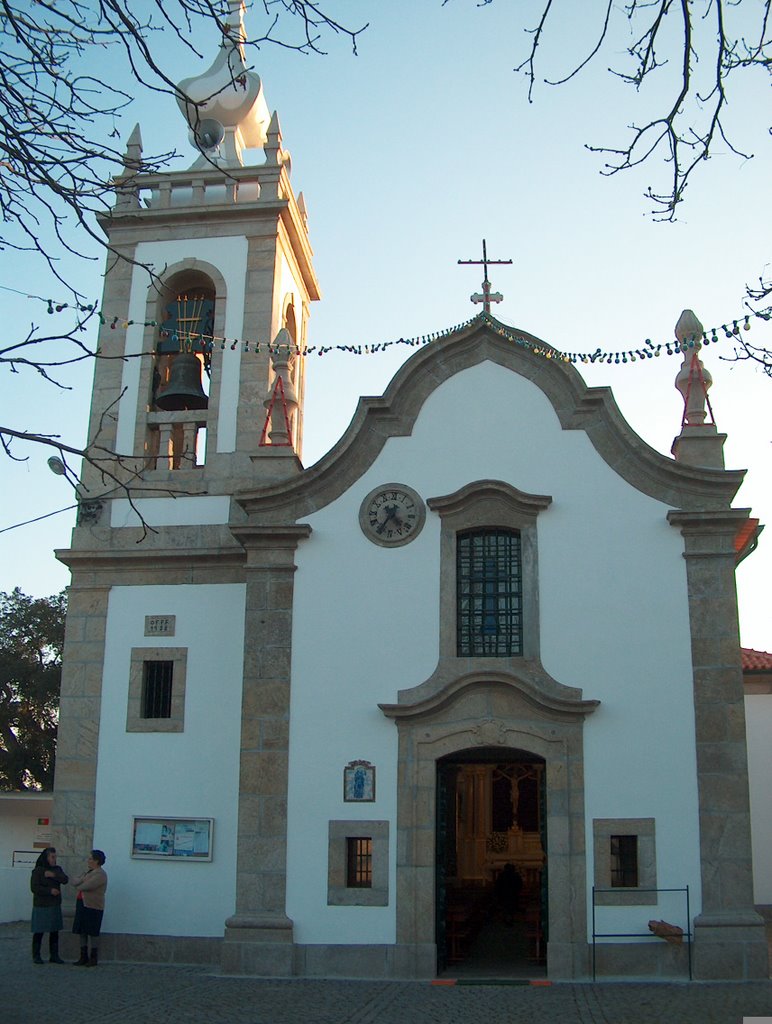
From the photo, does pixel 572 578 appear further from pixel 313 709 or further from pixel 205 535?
pixel 205 535

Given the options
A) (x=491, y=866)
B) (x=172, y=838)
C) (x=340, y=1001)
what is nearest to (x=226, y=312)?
(x=172, y=838)

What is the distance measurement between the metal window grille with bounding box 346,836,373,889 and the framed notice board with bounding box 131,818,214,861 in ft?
6.66

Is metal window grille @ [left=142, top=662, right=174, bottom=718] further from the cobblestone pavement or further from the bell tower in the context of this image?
the cobblestone pavement

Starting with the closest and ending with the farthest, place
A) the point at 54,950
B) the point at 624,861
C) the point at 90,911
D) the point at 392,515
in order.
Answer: the point at 624,861 → the point at 90,911 → the point at 54,950 → the point at 392,515

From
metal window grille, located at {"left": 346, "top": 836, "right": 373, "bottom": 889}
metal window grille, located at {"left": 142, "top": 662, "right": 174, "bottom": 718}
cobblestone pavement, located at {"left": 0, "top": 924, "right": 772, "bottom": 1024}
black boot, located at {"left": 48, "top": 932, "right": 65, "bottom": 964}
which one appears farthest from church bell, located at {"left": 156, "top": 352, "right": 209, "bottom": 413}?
cobblestone pavement, located at {"left": 0, "top": 924, "right": 772, "bottom": 1024}

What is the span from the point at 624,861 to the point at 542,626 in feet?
9.84

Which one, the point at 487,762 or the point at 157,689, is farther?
the point at 157,689

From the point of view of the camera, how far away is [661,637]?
14391 mm

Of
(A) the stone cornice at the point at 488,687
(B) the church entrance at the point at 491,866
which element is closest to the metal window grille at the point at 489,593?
(A) the stone cornice at the point at 488,687

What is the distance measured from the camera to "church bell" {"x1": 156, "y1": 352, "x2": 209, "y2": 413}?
57.6 ft

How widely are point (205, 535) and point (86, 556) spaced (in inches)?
69.0

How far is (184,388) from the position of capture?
17500mm

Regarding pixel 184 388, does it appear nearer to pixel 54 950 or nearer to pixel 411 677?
pixel 411 677

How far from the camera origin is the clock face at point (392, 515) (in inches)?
601
